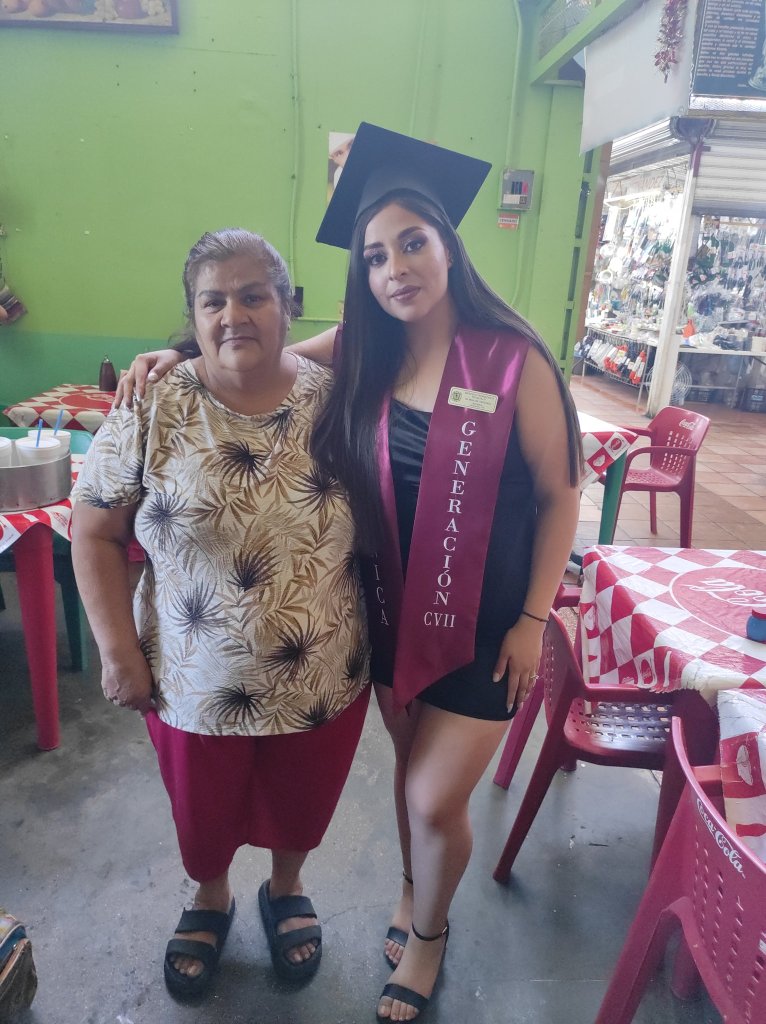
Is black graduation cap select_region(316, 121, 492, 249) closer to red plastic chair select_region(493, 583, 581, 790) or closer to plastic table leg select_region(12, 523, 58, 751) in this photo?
red plastic chair select_region(493, 583, 581, 790)

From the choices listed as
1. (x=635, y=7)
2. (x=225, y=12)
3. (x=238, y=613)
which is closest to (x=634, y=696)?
(x=238, y=613)

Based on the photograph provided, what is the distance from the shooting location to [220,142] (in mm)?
3586

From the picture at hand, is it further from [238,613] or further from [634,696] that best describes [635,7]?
[238,613]

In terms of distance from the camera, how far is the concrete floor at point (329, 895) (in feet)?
4.69

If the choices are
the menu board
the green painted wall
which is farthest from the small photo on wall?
the menu board

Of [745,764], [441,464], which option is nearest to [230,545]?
[441,464]

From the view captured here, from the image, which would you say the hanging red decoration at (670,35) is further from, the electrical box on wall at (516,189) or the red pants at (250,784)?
the red pants at (250,784)

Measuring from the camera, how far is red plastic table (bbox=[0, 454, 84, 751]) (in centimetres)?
187

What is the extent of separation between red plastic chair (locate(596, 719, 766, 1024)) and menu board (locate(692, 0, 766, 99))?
7.79 ft

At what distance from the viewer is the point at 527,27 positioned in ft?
11.4

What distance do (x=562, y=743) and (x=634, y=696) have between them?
0.67 ft

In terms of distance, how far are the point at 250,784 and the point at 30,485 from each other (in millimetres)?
1079

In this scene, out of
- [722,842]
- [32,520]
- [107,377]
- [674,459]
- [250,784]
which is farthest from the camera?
[674,459]

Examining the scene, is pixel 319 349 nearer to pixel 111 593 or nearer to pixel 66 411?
pixel 111 593
